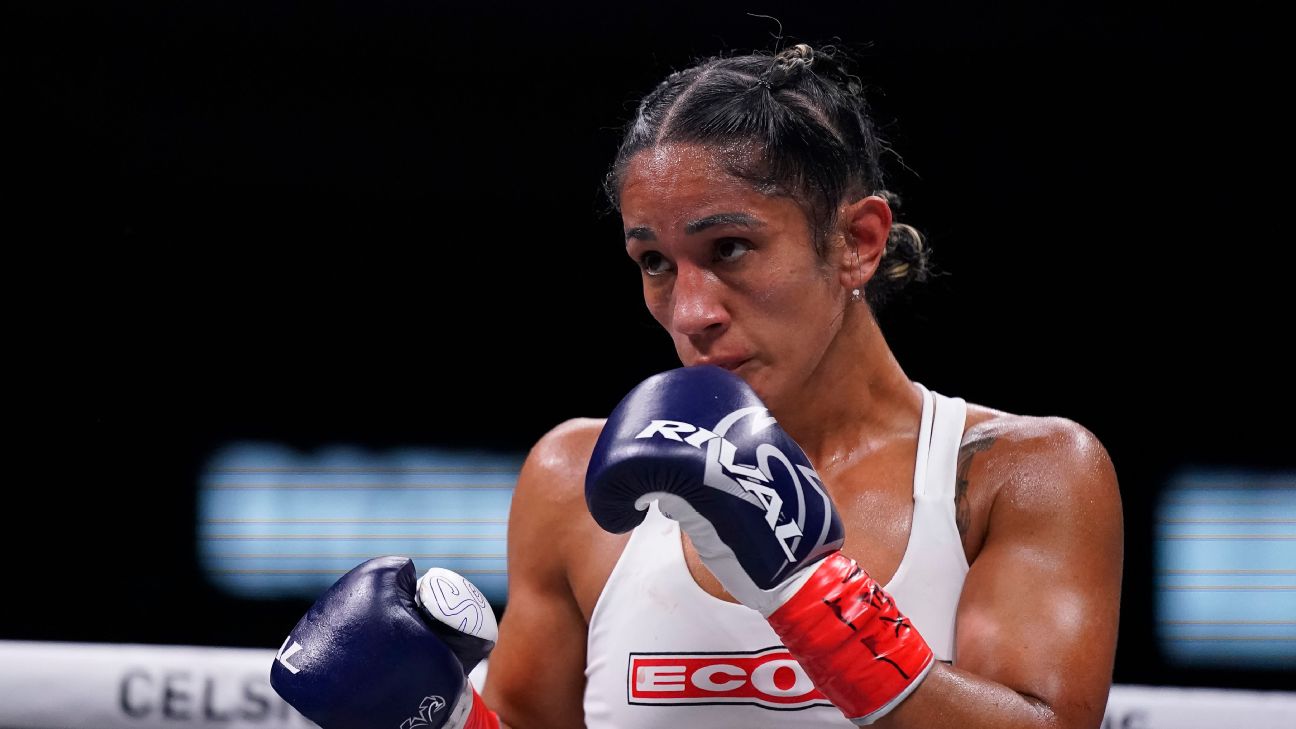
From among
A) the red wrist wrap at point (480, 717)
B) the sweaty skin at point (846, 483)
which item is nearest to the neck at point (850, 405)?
the sweaty skin at point (846, 483)

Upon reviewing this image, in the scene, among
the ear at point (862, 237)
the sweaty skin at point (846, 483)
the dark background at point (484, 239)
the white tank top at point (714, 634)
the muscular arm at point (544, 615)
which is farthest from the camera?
the dark background at point (484, 239)

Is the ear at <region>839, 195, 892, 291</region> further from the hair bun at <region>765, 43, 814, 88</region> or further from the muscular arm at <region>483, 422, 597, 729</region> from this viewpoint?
the muscular arm at <region>483, 422, 597, 729</region>

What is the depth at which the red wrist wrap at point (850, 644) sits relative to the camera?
1.43 m

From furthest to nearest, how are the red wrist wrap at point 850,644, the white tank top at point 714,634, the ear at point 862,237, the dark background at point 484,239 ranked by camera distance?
the dark background at point 484,239, the ear at point 862,237, the white tank top at point 714,634, the red wrist wrap at point 850,644

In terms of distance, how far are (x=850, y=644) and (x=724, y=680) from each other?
0.34 meters

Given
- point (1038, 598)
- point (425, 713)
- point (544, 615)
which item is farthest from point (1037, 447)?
point (425, 713)

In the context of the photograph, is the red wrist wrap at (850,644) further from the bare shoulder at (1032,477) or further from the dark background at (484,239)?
the dark background at (484,239)

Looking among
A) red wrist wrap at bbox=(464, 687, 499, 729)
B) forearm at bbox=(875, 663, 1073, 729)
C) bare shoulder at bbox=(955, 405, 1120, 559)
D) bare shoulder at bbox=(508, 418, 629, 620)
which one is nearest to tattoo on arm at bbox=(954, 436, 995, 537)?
bare shoulder at bbox=(955, 405, 1120, 559)

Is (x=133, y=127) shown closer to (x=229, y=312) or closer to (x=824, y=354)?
(x=229, y=312)

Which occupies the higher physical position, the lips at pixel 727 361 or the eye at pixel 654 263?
the eye at pixel 654 263

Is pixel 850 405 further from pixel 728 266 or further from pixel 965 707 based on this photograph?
pixel 965 707

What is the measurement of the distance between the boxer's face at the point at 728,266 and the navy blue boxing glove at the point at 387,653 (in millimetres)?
496

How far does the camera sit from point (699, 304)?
1.70 metres

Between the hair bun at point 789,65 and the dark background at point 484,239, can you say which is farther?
the dark background at point 484,239
